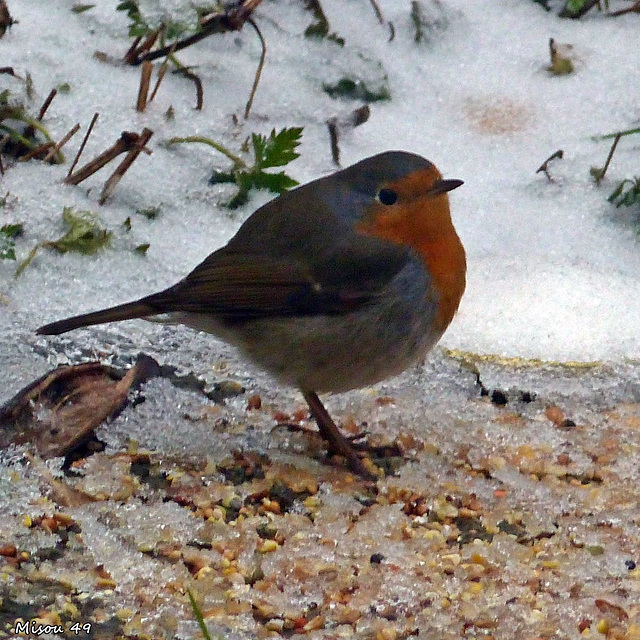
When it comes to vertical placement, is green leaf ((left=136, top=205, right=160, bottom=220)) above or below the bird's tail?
below

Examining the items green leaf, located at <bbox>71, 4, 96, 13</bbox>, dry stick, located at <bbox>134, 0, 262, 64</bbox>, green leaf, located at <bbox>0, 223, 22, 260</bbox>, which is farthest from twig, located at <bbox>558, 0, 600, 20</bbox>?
green leaf, located at <bbox>0, 223, 22, 260</bbox>

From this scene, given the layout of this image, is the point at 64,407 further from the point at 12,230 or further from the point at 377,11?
the point at 377,11

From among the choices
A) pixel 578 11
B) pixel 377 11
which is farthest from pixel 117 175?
pixel 578 11

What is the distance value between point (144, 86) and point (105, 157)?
460 millimetres

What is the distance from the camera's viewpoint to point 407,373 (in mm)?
3934

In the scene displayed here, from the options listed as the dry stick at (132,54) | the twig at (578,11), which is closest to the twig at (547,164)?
the twig at (578,11)

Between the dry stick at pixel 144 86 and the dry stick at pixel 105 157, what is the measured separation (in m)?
0.33

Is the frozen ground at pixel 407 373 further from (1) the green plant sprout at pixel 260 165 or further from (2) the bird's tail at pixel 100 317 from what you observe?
(2) the bird's tail at pixel 100 317

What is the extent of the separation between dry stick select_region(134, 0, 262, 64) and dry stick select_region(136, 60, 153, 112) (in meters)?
0.14

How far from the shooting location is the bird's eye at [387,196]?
11.6ft

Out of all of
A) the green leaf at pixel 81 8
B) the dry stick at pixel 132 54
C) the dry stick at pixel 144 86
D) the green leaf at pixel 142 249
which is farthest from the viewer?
the green leaf at pixel 81 8

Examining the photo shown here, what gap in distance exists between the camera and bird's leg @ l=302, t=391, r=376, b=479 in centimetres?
338

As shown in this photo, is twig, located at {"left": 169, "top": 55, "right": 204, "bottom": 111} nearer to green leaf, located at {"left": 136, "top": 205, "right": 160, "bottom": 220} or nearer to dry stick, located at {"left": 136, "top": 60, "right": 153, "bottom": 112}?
dry stick, located at {"left": 136, "top": 60, "right": 153, "bottom": 112}

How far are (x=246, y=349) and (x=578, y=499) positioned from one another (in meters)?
1.05
